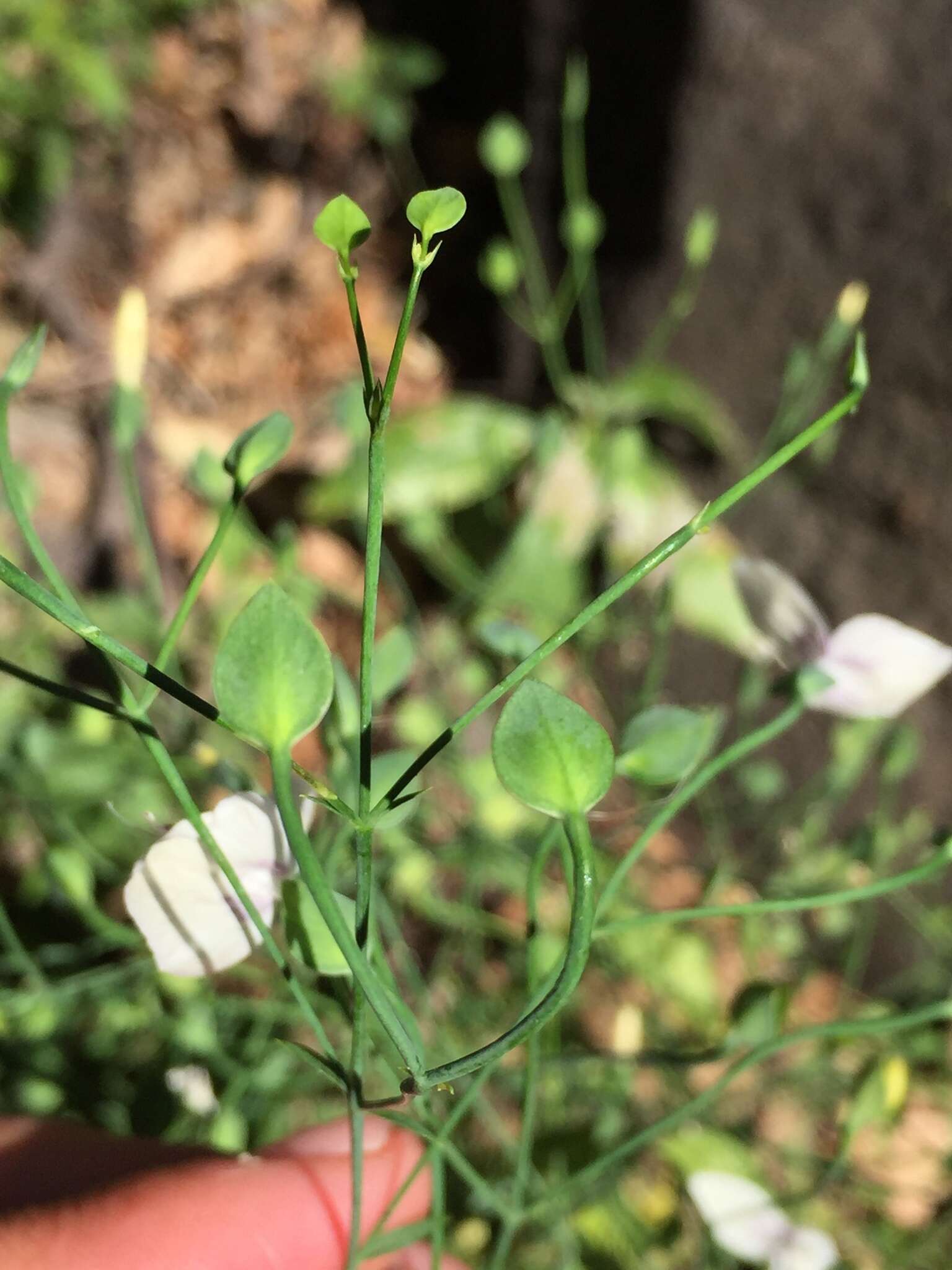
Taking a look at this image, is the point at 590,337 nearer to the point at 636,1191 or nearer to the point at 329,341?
the point at 329,341

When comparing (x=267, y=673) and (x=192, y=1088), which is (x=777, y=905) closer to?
(x=267, y=673)

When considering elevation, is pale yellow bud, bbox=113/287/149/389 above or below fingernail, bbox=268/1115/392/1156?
above

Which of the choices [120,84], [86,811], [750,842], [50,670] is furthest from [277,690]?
[120,84]

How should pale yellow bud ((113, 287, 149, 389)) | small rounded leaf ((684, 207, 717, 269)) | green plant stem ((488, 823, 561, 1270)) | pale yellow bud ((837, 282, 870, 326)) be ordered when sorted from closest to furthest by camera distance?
1. green plant stem ((488, 823, 561, 1270))
2. pale yellow bud ((113, 287, 149, 389))
3. pale yellow bud ((837, 282, 870, 326))
4. small rounded leaf ((684, 207, 717, 269))

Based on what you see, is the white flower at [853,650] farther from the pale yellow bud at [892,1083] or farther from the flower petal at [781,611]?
the pale yellow bud at [892,1083]

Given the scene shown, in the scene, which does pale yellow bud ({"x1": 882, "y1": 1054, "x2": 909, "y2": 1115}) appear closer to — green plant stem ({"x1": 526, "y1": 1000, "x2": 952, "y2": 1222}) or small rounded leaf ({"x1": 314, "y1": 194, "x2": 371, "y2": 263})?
green plant stem ({"x1": 526, "y1": 1000, "x2": 952, "y2": 1222})

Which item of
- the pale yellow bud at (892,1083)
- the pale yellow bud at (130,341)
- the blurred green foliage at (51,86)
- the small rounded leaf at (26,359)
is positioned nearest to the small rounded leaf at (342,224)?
the small rounded leaf at (26,359)

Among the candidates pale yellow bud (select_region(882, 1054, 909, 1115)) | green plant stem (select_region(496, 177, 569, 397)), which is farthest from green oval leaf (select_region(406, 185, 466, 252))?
green plant stem (select_region(496, 177, 569, 397))
